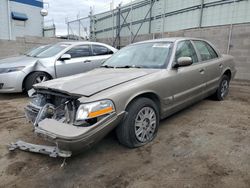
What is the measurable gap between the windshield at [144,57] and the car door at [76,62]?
2154 millimetres

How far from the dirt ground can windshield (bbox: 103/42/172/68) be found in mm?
1091

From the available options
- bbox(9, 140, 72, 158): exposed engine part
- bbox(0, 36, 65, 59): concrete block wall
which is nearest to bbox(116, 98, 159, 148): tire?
bbox(9, 140, 72, 158): exposed engine part

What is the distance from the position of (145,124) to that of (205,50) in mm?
2485

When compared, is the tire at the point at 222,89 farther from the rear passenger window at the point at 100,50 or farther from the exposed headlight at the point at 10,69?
the exposed headlight at the point at 10,69

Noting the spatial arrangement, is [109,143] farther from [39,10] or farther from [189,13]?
[39,10]

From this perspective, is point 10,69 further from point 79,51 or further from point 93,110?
point 93,110

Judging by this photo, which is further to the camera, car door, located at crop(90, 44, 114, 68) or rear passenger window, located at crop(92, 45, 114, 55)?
rear passenger window, located at crop(92, 45, 114, 55)

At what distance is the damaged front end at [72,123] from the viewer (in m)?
2.14

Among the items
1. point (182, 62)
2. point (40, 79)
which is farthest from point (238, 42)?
point (40, 79)

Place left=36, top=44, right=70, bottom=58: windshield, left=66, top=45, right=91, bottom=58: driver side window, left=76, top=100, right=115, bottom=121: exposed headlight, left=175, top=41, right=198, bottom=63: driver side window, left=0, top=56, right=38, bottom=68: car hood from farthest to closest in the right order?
left=66, top=45, right=91, bottom=58: driver side window < left=36, top=44, right=70, bottom=58: windshield < left=0, top=56, right=38, bottom=68: car hood < left=175, top=41, right=198, bottom=63: driver side window < left=76, top=100, right=115, bottom=121: exposed headlight

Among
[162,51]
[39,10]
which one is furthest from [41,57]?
[39,10]

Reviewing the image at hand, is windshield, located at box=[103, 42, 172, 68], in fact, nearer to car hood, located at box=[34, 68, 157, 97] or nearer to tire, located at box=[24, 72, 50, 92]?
car hood, located at box=[34, 68, 157, 97]

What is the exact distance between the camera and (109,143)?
2.99 metres

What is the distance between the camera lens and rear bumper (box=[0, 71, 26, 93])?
5086 mm
